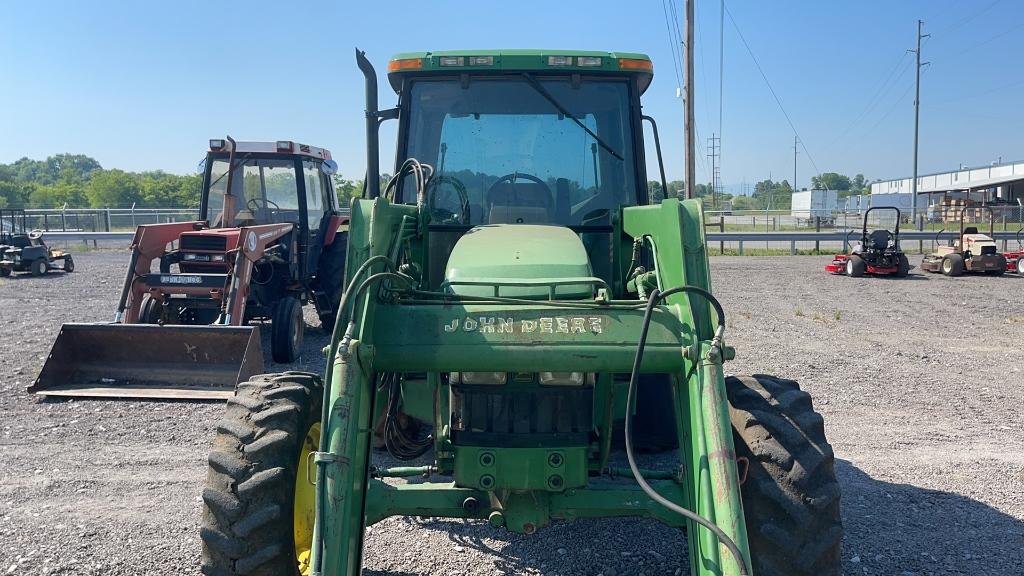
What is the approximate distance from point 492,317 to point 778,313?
10373 millimetres

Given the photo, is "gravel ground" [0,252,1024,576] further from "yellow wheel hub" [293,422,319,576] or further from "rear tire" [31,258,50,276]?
"rear tire" [31,258,50,276]

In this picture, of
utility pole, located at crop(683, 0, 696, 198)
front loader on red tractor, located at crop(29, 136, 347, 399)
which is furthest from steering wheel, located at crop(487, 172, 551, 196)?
utility pole, located at crop(683, 0, 696, 198)

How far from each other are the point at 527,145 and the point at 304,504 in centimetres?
250

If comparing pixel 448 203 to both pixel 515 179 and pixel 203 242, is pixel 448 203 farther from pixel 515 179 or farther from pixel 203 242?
pixel 203 242

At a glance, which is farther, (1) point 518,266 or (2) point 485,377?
(1) point 518,266

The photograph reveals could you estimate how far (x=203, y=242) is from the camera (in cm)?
902

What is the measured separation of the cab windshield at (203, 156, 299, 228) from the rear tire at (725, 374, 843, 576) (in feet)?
27.8

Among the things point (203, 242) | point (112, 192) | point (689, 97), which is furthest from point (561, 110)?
point (112, 192)

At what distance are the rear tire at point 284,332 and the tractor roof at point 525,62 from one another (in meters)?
4.86

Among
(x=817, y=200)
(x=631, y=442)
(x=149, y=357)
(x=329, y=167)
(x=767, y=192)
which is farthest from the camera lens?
(x=767, y=192)

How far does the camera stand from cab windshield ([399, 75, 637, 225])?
4805 millimetres

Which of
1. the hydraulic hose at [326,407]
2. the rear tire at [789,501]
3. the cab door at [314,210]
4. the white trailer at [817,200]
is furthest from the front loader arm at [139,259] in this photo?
the white trailer at [817,200]

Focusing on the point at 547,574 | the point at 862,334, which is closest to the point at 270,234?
the point at 547,574

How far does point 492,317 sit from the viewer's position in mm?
3252
